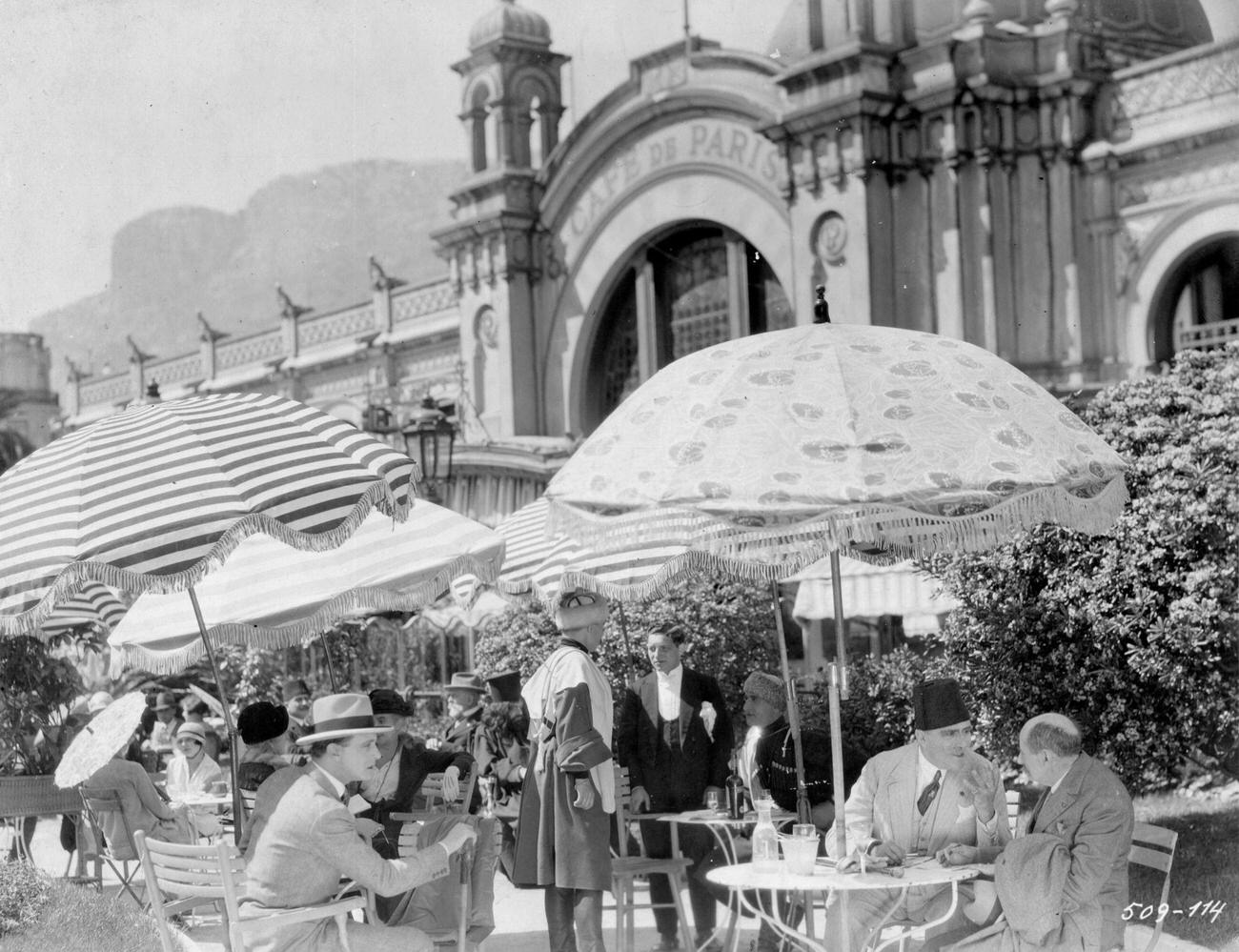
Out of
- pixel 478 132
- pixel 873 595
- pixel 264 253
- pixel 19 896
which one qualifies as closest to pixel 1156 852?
pixel 19 896

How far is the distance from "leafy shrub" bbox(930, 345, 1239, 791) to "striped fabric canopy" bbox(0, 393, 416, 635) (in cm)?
479

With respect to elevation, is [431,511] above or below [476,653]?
above

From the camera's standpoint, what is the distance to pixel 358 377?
3369 centimetres

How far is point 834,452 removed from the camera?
591 cm

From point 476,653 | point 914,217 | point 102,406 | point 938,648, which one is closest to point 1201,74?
point 914,217

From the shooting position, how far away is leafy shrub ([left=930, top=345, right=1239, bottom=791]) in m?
9.42

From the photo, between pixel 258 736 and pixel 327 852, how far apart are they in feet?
5.86

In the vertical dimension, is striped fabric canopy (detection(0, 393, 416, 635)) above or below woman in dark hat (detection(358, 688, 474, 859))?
above

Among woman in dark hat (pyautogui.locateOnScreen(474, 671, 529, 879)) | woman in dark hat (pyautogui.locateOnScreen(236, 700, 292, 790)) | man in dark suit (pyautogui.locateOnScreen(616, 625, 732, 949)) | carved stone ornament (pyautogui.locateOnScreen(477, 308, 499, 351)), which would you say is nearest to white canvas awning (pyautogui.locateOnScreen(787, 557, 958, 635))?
woman in dark hat (pyautogui.locateOnScreen(474, 671, 529, 879))

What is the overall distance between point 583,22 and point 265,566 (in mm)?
19244

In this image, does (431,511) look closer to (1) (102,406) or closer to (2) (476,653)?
(2) (476,653)

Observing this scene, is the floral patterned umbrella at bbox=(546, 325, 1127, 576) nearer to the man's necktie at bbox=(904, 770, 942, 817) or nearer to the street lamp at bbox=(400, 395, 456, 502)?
the man's necktie at bbox=(904, 770, 942, 817)

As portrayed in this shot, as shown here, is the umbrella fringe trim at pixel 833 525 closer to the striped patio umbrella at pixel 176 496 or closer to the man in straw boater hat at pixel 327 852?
the striped patio umbrella at pixel 176 496

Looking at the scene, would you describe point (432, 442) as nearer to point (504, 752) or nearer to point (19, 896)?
point (504, 752)
